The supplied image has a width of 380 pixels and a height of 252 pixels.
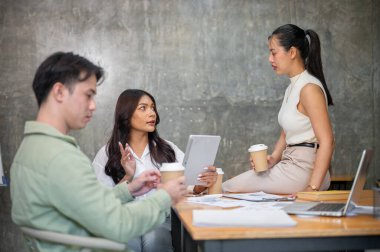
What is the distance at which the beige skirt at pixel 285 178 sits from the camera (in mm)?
2646

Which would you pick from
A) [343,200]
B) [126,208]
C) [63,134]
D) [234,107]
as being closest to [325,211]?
[343,200]

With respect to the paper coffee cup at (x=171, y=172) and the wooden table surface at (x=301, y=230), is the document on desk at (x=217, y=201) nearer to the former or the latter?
the paper coffee cup at (x=171, y=172)

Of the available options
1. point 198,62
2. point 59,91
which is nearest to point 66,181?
point 59,91

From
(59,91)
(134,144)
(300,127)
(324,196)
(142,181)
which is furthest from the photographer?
(134,144)

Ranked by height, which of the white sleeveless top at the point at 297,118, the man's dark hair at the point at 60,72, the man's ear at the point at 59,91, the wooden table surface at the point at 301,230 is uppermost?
the man's dark hair at the point at 60,72

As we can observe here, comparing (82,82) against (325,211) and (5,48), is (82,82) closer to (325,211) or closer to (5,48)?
(325,211)

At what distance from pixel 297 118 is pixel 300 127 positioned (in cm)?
5

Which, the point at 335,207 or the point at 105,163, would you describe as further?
the point at 105,163

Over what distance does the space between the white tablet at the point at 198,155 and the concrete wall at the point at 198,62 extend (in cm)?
262

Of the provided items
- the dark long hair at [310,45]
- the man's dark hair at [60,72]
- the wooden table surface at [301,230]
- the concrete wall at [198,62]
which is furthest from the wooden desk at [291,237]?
the concrete wall at [198,62]

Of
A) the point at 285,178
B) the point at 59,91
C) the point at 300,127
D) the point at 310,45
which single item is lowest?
the point at 285,178

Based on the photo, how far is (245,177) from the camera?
8.92ft

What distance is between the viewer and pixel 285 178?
8.75 feet

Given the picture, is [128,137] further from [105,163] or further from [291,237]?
[291,237]
